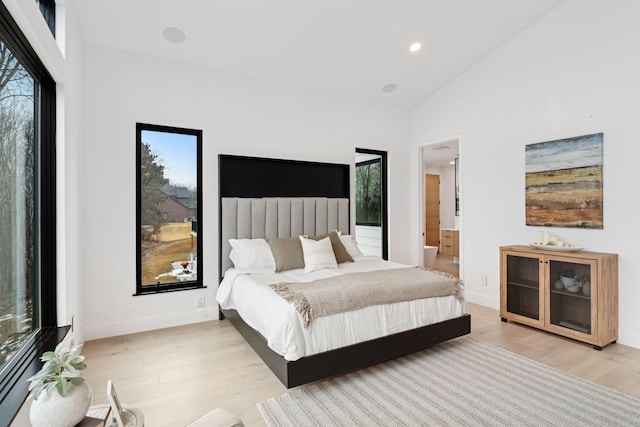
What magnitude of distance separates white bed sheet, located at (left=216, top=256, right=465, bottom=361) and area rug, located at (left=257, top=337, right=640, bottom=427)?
0.31 metres

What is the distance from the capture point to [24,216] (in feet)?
6.71

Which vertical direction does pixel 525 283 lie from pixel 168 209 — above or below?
below

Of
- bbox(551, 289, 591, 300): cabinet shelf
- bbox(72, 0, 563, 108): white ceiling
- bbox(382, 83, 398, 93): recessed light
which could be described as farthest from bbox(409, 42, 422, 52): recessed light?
bbox(551, 289, 591, 300): cabinet shelf

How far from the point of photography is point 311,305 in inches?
92.4

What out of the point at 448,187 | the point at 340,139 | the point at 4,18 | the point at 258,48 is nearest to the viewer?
the point at 4,18

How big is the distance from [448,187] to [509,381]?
748 centimetres

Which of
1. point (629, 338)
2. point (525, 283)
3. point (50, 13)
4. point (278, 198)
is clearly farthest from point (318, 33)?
point (629, 338)

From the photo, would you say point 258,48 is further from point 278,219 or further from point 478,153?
point 478,153

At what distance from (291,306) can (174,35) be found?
2.87 m

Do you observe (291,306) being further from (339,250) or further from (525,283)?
(525,283)

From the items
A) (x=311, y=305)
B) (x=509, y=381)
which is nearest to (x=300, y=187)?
(x=311, y=305)

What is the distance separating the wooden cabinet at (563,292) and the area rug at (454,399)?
839 millimetres

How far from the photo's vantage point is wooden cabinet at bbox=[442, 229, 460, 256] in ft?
26.7

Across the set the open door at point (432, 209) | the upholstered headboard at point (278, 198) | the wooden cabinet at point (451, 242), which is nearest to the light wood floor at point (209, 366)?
the upholstered headboard at point (278, 198)
